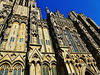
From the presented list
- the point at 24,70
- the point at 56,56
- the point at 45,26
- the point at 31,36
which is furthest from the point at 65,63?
the point at 45,26

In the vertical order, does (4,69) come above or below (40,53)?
below

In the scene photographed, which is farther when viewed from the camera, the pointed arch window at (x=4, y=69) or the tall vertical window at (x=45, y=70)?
the tall vertical window at (x=45, y=70)

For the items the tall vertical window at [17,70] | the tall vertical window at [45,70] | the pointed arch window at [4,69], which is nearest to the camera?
the pointed arch window at [4,69]

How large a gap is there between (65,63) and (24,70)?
3920 millimetres

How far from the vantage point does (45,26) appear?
13.9 metres

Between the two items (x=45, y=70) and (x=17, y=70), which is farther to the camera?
(x=45, y=70)

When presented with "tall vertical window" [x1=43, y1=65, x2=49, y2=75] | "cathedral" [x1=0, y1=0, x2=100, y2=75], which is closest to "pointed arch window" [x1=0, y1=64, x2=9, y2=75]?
"cathedral" [x1=0, y1=0, x2=100, y2=75]

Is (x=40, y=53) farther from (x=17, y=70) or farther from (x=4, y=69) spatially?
(x=4, y=69)

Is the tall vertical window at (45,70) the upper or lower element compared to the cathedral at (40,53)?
lower

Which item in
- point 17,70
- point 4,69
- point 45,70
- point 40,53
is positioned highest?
point 40,53

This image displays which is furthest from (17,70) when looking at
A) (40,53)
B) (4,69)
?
(40,53)

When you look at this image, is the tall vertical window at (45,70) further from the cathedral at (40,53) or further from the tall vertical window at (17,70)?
the tall vertical window at (17,70)

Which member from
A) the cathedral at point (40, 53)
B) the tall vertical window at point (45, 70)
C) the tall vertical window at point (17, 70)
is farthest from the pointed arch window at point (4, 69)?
the tall vertical window at point (45, 70)

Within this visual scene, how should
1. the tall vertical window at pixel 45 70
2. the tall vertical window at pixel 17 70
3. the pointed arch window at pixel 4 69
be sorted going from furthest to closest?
the tall vertical window at pixel 45 70 < the tall vertical window at pixel 17 70 < the pointed arch window at pixel 4 69
